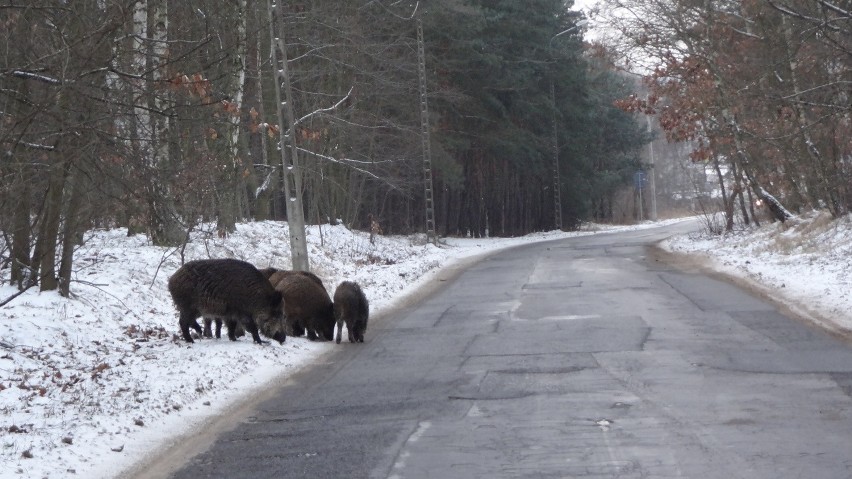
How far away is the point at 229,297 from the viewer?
47.3 ft

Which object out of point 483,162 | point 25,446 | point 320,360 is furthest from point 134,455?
point 483,162

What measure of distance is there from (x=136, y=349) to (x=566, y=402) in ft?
21.6

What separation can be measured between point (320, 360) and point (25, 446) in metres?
6.09

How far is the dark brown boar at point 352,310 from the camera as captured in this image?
15406 mm

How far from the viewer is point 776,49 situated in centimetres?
2812

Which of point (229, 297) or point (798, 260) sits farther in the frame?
point (798, 260)

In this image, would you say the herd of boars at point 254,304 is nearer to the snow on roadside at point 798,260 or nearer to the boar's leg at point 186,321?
the boar's leg at point 186,321

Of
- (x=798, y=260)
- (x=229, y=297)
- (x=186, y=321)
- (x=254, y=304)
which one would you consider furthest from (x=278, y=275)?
(x=798, y=260)

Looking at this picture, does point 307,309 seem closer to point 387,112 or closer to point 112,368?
point 112,368

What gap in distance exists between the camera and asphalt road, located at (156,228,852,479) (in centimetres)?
760

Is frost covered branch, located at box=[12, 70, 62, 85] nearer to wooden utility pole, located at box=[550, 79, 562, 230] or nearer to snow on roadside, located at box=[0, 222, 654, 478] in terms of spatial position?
snow on roadside, located at box=[0, 222, 654, 478]

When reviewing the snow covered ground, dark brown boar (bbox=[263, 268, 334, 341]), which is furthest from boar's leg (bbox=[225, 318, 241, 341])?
dark brown boar (bbox=[263, 268, 334, 341])

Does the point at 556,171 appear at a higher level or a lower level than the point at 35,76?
higher

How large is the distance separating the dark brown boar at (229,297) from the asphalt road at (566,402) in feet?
3.53
